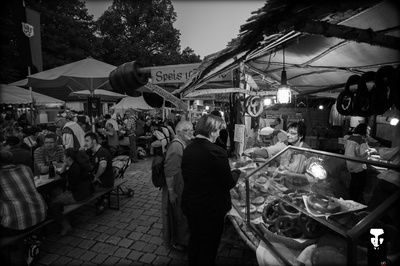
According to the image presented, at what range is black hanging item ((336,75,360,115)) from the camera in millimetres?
2872

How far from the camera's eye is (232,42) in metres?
2.54

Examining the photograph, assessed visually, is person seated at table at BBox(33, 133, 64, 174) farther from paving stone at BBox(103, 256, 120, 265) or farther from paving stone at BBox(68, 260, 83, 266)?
paving stone at BBox(103, 256, 120, 265)

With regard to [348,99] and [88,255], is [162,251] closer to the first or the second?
[88,255]

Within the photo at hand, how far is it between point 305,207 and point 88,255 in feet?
11.8

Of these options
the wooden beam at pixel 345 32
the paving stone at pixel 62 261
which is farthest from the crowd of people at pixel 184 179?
the wooden beam at pixel 345 32

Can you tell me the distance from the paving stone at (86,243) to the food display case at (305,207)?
278cm

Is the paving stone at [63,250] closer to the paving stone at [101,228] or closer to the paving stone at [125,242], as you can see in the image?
the paving stone at [101,228]

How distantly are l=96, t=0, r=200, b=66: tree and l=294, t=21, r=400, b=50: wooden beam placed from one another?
90.8 feet

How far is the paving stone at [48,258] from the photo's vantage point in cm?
362

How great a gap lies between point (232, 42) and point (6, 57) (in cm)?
2115

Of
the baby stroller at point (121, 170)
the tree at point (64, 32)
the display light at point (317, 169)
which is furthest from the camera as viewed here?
the tree at point (64, 32)

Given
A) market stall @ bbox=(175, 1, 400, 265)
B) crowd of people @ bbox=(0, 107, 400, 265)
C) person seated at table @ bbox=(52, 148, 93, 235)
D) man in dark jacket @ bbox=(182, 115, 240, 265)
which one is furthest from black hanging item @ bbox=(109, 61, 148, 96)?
person seated at table @ bbox=(52, 148, 93, 235)

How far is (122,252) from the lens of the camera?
3.87 m

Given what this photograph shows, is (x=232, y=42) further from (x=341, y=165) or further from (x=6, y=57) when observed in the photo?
(x=6, y=57)
